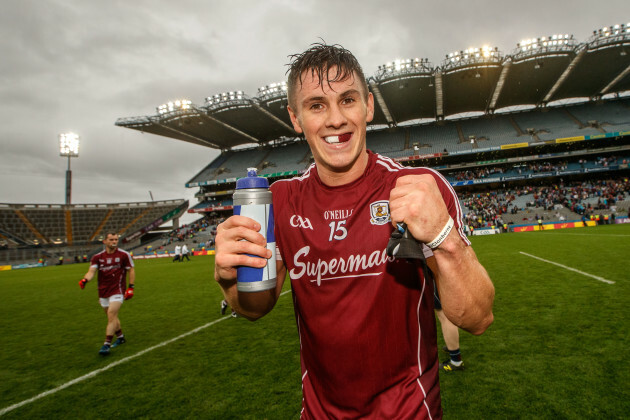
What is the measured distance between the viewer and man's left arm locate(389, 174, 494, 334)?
115cm

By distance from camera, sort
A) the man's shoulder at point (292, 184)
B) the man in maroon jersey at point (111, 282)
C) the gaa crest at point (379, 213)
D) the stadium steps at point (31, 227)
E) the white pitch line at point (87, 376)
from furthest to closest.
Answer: the stadium steps at point (31, 227) → the man in maroon jersey at point (111, 282) → the white pitch line at point (87, 376) → the man's shoulder at point (292, 184) → the gaa crest at point (379, 213)

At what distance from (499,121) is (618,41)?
16606 mm

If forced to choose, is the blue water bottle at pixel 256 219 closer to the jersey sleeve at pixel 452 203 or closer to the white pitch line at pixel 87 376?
the jersey sleeve at pixel 452 203

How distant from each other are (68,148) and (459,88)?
55844 millimetres

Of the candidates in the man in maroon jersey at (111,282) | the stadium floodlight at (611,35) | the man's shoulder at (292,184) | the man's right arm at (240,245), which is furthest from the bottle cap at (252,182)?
the stadium floodlight at (611,35)

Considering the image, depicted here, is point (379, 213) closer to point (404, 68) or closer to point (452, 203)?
point (452, 203)

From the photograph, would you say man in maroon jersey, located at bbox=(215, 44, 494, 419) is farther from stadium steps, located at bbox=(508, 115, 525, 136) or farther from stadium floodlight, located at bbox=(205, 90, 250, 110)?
stadium steps, located at bbox=(508, 115, 525, 136)

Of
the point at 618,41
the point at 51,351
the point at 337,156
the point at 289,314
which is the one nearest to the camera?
the point at 337,156

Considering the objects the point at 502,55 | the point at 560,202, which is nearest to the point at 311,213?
the point at 502,55

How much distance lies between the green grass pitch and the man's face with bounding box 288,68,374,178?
327 cm

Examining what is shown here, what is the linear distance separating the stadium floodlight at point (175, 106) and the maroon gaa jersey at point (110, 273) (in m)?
35.6

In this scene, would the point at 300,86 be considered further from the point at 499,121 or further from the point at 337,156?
the point at 499,121

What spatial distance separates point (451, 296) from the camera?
4.21 ft

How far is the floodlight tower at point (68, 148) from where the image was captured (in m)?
47.3
